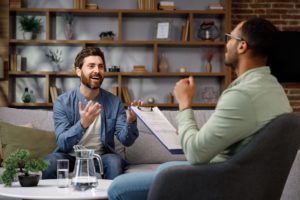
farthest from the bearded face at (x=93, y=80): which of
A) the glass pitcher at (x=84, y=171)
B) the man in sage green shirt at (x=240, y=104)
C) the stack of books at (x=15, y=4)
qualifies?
the stack of books at (x=15, y=4)

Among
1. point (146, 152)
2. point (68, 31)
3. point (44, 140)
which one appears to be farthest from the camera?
point (68, 31)

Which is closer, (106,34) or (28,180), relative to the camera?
(28,180)

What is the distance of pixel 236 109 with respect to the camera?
168cm

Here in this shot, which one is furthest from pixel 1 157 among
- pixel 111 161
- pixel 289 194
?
pixel 289 194

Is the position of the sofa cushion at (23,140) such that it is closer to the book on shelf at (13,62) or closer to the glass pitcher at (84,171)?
the glass pitcher at (84,171)

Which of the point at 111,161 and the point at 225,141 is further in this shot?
the point at 111,161

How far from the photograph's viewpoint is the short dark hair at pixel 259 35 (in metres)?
1.82

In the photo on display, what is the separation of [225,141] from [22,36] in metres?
4.84

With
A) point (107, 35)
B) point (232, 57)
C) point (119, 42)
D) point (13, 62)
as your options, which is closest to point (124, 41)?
point (119, 42)

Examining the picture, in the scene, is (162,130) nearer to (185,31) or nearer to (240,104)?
(240,104)

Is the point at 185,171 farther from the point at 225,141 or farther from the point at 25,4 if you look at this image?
the point at 25,4

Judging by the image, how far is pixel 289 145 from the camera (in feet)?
5.81

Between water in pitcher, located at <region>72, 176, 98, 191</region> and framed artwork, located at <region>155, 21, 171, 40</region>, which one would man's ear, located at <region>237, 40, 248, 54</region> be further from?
framed artwork, located at <region>155, 21, 171, 40</region>

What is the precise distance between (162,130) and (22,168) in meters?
0.78
